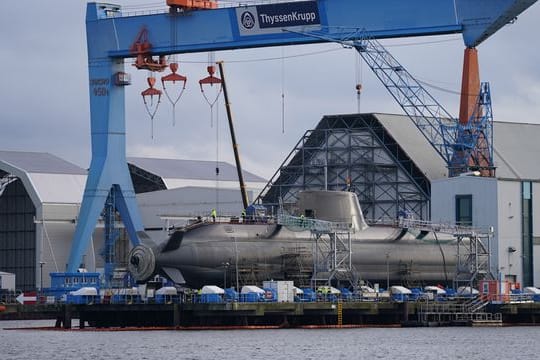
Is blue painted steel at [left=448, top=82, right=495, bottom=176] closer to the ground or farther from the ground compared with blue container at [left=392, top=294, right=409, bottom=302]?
farther from the ground

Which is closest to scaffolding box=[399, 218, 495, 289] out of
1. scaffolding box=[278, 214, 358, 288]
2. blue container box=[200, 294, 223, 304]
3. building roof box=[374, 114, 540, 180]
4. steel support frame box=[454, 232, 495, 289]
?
steel support frame box=[454, 232, 495, 289]

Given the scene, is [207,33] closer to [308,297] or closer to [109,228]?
[109,228]

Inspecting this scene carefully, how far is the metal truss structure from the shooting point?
119000 millimetres

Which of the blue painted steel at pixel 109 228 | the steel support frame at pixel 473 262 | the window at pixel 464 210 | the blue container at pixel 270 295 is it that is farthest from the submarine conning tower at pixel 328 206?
the blue painted steel at pixel 109 228

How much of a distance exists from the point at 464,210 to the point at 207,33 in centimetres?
1960

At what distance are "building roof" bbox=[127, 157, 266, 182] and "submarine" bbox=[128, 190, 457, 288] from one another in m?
44.5

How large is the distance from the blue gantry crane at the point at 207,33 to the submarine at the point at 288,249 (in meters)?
4.87

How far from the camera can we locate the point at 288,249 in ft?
303

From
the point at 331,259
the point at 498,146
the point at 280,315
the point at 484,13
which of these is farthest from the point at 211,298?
the point at 498,146

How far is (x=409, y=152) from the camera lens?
11906 cm

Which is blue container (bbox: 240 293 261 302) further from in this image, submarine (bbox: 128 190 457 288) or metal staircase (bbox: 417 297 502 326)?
metal staircase (bbox: 417 297 502 326)

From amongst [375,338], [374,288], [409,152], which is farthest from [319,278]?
[409,152]

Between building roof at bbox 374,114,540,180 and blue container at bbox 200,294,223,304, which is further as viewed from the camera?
building roof at bbox 374,114,540,180

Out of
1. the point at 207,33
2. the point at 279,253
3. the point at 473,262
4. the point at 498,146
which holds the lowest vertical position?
the point at 473,262
